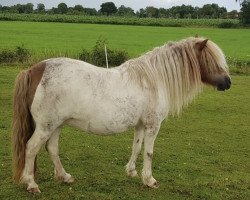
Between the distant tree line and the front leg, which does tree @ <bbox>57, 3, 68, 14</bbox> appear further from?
the front leg

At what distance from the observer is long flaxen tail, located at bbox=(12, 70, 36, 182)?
511 cm

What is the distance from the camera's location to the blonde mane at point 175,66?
18.2 feet

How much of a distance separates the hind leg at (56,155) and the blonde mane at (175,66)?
53.2 inches

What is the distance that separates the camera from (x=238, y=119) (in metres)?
10.9

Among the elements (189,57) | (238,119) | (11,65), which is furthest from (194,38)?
(11,65)

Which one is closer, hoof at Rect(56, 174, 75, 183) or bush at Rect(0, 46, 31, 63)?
hoof at Rect(56, 174, 75, 183)

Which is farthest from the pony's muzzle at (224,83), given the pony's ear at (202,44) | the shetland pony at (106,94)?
the pony's ear at (202,44)

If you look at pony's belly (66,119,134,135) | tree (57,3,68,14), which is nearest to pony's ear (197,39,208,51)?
pony's belly (66,119,134,135)

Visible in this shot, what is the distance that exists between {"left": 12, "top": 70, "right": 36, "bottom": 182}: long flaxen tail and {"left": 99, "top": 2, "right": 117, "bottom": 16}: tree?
4071 inches

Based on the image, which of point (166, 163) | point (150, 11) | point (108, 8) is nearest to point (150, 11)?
point (150, 11)

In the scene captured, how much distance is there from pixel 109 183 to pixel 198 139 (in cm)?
341

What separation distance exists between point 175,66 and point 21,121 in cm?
222

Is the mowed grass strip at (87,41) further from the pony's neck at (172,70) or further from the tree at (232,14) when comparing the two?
the tree at (232,14)

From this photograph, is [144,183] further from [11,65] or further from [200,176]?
[11,65]
